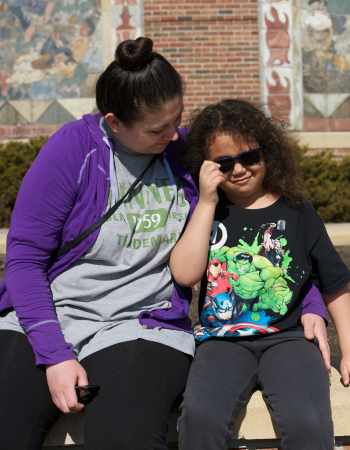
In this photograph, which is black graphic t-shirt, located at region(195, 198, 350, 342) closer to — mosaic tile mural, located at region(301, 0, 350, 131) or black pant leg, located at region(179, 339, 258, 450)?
black pant leg, located at region(179, 339, 258, 450)

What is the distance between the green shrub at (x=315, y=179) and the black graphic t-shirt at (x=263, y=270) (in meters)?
8.17

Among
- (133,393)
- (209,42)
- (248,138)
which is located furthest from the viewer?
(209,42)

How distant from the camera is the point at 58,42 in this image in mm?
12609

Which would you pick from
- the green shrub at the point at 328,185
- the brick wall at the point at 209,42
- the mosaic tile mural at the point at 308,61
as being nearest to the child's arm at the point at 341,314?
the green shrub at the point at 328,185

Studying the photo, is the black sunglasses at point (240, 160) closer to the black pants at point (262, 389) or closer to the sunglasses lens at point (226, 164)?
the sunglasses lens at point (226, 164)

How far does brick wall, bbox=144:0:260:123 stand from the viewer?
490 inches

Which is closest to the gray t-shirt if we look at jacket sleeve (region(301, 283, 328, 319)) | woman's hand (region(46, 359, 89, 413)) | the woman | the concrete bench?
the woman

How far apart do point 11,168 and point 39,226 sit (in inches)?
345

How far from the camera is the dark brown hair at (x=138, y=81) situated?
2512 mm

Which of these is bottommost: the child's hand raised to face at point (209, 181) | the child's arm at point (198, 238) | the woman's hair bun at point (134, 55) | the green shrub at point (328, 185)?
the green shrub at point (328, 185)

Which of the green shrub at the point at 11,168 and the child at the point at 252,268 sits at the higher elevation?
the child at the point at 252,268

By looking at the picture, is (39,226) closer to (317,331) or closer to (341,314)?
(317,331)

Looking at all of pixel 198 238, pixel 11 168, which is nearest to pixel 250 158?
pixel 198 238

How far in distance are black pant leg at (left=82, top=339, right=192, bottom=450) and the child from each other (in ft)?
0.25
